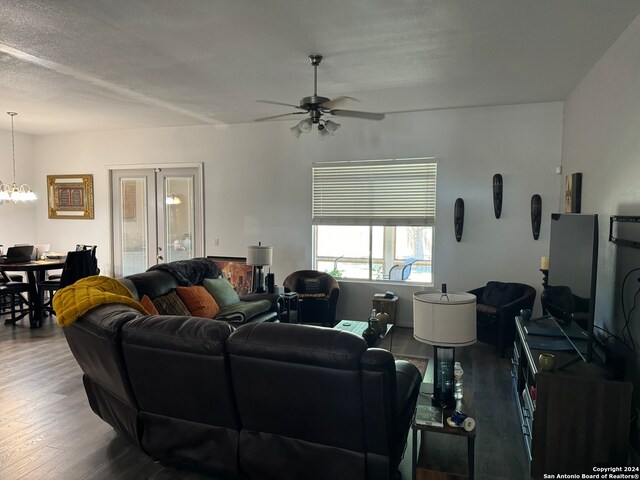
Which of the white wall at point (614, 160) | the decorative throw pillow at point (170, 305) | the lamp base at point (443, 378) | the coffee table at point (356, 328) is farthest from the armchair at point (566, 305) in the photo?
the decorative throw pillow at point (170, 305)

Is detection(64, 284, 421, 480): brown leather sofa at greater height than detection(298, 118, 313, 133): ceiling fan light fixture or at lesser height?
lesser

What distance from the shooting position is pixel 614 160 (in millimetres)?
3191

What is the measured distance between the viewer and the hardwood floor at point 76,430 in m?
2.53

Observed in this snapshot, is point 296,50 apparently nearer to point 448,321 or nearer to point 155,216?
point 448,321

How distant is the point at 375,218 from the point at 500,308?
2.07 m

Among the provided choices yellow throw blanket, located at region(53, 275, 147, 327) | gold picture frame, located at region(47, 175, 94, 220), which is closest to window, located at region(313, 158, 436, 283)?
yellow throw blanket, located at region(53, 275, 147, 327)

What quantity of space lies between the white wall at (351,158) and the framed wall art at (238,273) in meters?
0.32

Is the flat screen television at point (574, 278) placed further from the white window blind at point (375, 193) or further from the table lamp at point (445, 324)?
the white window blind at point (375, 193)

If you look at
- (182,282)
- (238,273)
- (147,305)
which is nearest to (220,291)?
(182,282)

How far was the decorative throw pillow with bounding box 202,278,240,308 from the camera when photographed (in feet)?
15.6

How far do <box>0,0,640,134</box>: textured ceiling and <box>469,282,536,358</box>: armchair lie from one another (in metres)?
2.28

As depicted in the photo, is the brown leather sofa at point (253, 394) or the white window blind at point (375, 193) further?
the white window blind at point (375, 193)

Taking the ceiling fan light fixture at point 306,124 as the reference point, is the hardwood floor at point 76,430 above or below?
below

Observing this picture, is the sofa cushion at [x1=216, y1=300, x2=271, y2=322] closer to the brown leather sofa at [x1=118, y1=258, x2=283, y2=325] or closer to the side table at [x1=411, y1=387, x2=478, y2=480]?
the brown leather sofa at [x1=118, y1=258, x2=283, y2=325]
